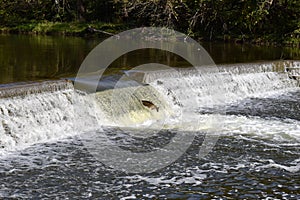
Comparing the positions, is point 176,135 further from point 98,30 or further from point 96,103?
point 98,30

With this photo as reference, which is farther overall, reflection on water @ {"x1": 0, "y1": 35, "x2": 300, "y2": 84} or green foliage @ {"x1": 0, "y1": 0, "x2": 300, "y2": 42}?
green foliage @ {"x1": 0, "y1": 0, "x2": 300, "y2": 42}

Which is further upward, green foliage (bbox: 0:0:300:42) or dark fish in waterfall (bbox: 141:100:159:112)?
green foliage (bbox: 0:0:300:42)

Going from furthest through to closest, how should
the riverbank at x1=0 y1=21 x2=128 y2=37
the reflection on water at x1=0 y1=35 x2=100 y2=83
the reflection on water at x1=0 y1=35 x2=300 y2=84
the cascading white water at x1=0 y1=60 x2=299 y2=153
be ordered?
the riverbank at x1=0 y1=21 x2=128 y2=37, the reflection on water at x1=0 y1=35 x2=300 y2=84, the reflection on water at x1=0 y1=35 x2=100 y2=83, the cascading white water at x1=0 y1=60 x2=299 y2=153

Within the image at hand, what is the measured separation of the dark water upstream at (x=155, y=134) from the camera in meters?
5.41

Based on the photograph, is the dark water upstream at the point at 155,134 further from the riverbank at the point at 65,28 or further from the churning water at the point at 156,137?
the riverbank at the point at 65,28

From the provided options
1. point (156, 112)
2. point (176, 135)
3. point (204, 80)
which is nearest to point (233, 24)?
point (204, 80)

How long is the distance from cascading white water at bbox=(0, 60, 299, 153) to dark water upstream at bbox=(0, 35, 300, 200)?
2 cm

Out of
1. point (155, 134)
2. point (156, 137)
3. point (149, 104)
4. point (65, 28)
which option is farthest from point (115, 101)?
point (65, 28)

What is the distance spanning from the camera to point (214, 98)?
1085cm

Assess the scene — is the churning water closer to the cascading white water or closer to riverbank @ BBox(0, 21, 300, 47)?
the cascading white water

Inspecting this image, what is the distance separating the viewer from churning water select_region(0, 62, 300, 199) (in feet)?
17.7

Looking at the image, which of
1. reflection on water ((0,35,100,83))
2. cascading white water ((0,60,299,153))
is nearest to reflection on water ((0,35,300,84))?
reflection on water ((0,35,100,83))

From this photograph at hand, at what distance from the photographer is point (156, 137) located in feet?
24.4

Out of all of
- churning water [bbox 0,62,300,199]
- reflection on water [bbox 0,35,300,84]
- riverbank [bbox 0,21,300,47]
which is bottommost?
churning water [bbox 0,62,300,199]
